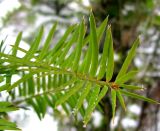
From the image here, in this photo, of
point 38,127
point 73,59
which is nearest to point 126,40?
point 38,127

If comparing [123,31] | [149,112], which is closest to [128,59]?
[123,31]

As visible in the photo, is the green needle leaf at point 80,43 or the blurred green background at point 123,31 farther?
the blurred green background at point 123,31

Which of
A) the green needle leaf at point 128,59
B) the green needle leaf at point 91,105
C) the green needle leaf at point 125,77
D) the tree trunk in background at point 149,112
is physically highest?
the green needle leaf at point 128,59

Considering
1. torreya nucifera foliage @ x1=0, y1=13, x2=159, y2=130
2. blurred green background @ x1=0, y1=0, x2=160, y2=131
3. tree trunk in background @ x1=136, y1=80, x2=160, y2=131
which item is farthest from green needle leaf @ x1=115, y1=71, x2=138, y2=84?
tree trunk in background @ x1=136, y1=80, x2=160, y2=131

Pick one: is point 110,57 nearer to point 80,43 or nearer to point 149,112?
point 80,43

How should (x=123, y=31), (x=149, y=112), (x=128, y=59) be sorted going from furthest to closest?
(x=149, y=112) < (x=123, y=31) < (x=128, y=59)

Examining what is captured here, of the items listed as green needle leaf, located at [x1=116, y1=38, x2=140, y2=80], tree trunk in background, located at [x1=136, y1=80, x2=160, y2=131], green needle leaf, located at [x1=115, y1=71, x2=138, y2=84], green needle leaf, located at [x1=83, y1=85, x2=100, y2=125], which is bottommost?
tree trunk in background, located at [x1=136, y1=80, x2=160, y2=131]

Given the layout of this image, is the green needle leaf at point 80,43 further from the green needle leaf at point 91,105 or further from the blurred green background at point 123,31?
the blurred green background at point 123,31

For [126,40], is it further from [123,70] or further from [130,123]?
[123,70]

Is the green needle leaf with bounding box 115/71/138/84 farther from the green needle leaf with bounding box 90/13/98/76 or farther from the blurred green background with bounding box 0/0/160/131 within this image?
the blurred green background with bounding box 0/0/160/131

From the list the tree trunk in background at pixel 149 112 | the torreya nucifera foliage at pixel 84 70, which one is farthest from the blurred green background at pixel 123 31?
the torreya nucifera foliage at pixel 84 70

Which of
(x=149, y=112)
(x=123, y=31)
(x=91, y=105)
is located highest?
(x=123, y=31)

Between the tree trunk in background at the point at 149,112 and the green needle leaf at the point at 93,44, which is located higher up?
the green needle leaf at the point at 93,44
